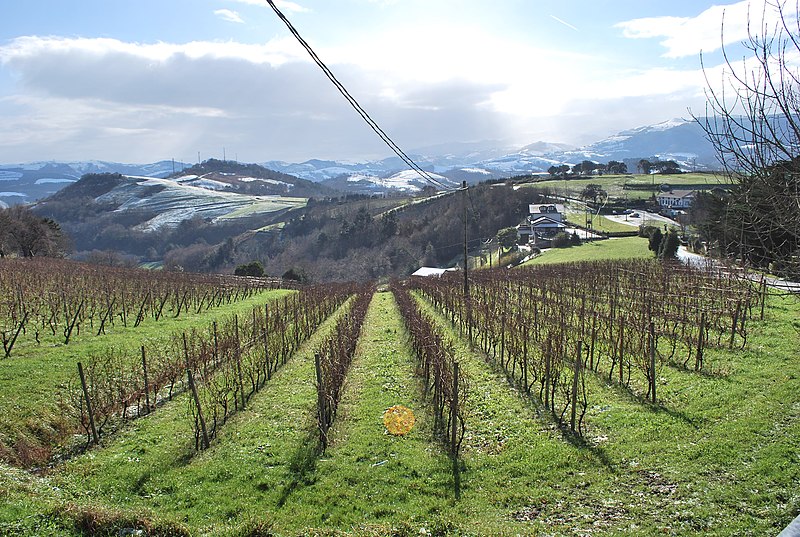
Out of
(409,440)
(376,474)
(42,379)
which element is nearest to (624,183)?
(409,440)

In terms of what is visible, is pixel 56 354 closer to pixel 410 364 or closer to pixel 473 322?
pixel 410 364

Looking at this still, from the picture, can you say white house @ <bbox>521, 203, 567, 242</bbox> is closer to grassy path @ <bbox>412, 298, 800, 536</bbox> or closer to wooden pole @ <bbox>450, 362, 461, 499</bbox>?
grassy path @ <bbox>412, 298, 800, 536</bbox>

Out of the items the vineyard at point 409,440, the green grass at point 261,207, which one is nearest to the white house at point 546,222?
the vineyard at point 409,440

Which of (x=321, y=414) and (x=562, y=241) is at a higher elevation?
(x=562, y=241)

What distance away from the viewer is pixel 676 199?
85.4 m

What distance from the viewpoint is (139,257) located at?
12838 cm

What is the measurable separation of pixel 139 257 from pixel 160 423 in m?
130

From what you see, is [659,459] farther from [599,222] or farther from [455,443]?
[599,222]

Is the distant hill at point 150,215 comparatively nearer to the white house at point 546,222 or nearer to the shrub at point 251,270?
the shrub at point 251,270

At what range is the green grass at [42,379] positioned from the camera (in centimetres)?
1097

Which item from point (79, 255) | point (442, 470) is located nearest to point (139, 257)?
point (79, 255)

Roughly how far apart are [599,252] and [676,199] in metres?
44.4

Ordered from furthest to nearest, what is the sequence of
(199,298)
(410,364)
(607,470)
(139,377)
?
(199,298) < (410,364) < (139,377) < (607,470)

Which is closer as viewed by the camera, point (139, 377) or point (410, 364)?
point (139, 377)
